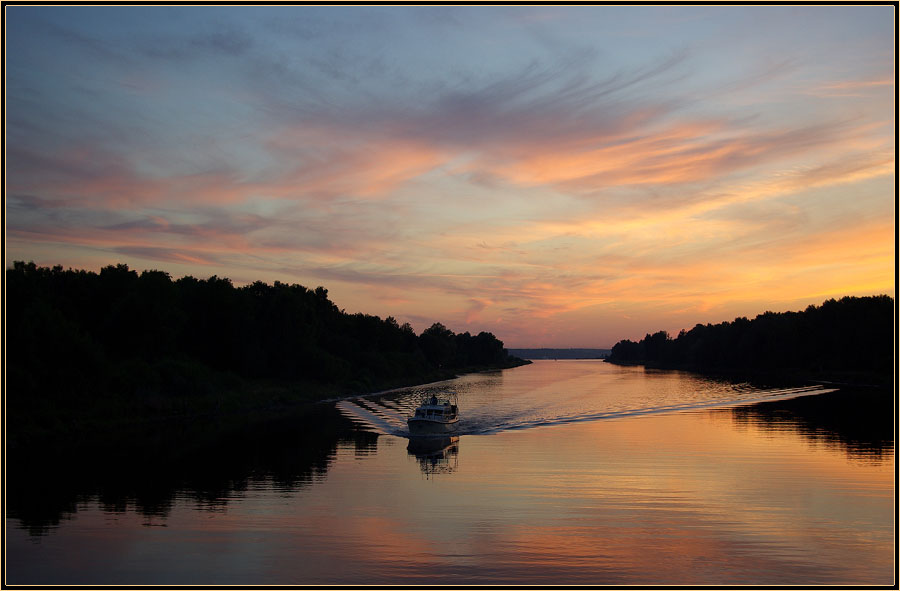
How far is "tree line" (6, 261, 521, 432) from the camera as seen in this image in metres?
61.4

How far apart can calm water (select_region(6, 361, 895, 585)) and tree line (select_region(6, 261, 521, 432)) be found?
429 inches

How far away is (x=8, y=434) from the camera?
52.4m

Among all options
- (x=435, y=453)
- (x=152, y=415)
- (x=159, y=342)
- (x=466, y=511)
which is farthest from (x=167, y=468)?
(x=159, y=342)

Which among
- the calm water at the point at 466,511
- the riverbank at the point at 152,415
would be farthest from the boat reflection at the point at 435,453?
the riverbank at the point at 152,415

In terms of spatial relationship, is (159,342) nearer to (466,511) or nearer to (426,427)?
(426,427)

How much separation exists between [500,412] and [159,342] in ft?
141

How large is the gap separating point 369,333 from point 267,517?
15180cm

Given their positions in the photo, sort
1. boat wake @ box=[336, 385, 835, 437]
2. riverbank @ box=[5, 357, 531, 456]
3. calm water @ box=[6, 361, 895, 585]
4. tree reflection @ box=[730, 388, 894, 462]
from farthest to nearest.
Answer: boat wake @ box=[336, 385, 835, 437]
tree reflection @ box=[730, 388, 894, 462]
riverbank @ box=[5, 357, 531, 456]
calm water @ box=[6, 361, 895, 585]

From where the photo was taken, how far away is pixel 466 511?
33.9m

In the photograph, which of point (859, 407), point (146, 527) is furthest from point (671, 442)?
point (859, 407)

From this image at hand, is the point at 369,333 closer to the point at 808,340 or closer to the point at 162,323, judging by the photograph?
the point at 162,323

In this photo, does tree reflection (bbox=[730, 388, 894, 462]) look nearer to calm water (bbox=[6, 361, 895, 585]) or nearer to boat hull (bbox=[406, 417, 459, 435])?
calm water (bbox=[6, 361, 895, 585])

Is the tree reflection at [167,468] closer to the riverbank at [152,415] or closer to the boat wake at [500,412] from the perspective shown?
the riverbank at [152,415]

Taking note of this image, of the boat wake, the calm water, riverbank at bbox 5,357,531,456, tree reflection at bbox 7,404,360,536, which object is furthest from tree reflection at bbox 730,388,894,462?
riverbank at bbox 5,357,531,456
